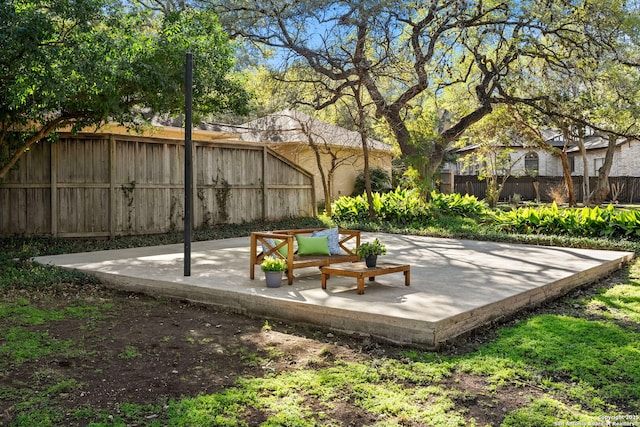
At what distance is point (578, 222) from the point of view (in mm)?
12625

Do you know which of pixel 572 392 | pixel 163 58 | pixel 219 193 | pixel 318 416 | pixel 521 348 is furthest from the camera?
pixel 219 193

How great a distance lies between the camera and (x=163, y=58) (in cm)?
895

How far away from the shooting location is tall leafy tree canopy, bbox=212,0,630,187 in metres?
13.0

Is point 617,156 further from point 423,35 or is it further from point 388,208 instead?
point 423,35

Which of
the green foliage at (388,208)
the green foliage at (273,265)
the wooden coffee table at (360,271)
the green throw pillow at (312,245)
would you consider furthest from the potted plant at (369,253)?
the green foliage at (388,208)

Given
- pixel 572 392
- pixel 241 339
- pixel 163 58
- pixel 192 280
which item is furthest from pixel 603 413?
pixel 163 58

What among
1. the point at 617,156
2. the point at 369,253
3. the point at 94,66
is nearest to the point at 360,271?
the point at 369,253

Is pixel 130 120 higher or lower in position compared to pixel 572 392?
higher

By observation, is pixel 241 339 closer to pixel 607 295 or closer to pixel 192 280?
pixel 192 280

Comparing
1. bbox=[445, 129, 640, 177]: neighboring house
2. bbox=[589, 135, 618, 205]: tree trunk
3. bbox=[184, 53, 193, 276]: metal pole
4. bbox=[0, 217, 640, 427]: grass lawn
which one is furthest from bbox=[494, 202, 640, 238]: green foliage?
bbox=[445, 129, 640, 177]: neighboring house

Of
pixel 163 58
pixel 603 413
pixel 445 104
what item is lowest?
pixel 603 413

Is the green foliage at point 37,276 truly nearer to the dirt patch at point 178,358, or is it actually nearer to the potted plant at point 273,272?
the dirt patch at point 178,358

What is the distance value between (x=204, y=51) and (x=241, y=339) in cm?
582

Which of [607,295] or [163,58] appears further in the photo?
[163,58]
